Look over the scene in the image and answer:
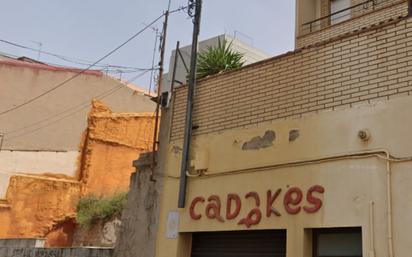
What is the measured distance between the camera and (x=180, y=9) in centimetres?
952

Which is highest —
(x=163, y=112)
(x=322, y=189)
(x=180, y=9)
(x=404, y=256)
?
(x=180, y=9)

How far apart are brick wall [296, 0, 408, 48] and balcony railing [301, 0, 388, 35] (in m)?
0.03

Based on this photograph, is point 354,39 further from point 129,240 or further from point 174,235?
point 129,240

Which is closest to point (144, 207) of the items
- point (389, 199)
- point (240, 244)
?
point (240, 244)

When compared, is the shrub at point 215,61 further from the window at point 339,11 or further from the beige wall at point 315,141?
the beige wall at point 315,141

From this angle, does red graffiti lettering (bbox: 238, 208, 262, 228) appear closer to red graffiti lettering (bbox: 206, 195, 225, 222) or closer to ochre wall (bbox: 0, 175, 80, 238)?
red graffiti lettering (bbox: 206, 195, 225, 222)

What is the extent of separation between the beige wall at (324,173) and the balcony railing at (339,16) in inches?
244

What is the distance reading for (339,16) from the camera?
41.7 ft

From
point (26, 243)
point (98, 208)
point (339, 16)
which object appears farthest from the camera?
point (98, 208)

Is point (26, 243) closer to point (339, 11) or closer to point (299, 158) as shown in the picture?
point (299, 158)

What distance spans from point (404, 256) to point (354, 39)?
2975mm

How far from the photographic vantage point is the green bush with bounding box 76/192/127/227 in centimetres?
1731

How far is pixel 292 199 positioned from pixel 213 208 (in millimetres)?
1426

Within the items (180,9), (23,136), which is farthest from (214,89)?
(23,136)
